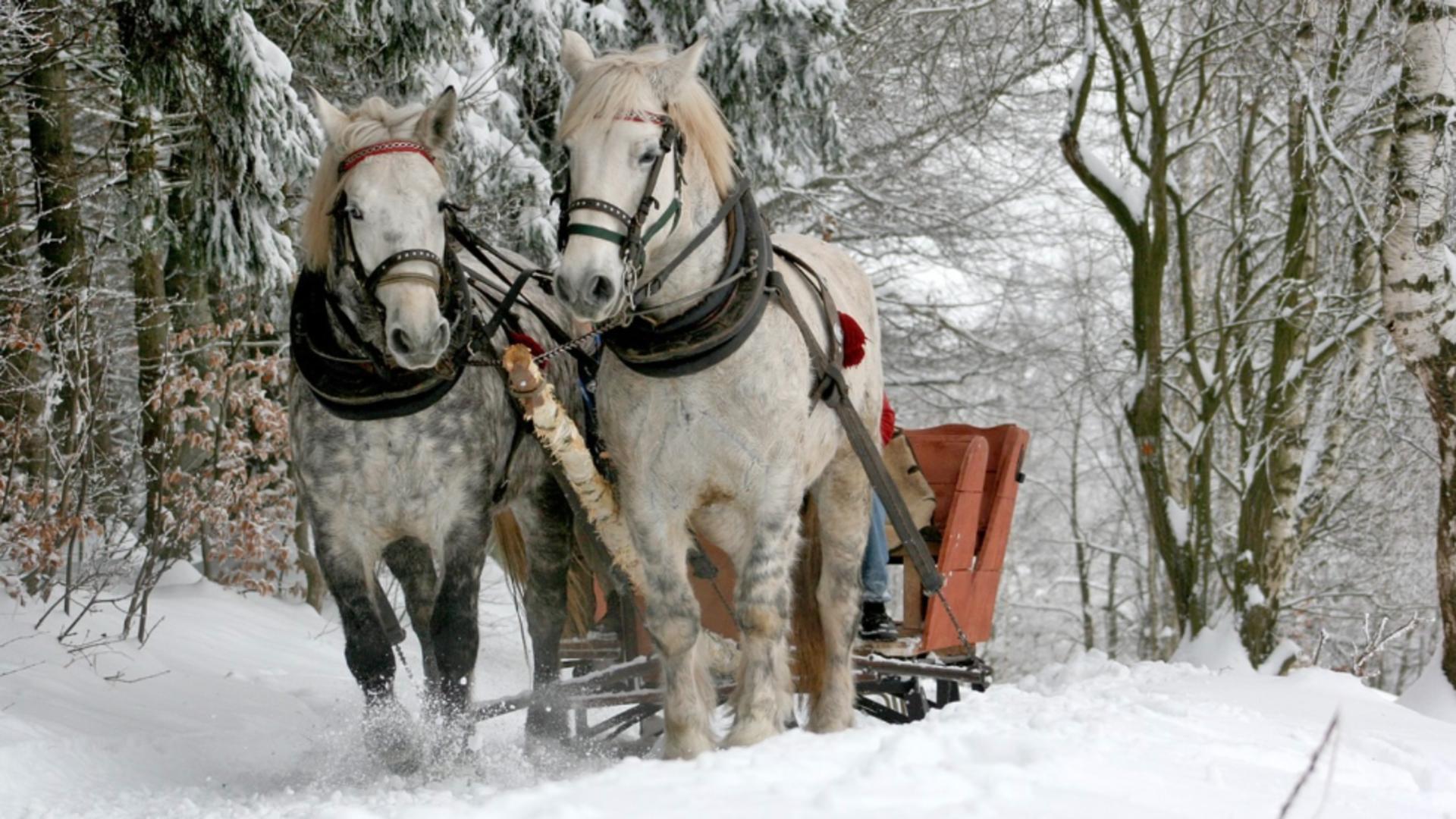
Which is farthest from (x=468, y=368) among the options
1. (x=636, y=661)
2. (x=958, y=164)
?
(x=958, y=164)

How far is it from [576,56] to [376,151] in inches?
26.2

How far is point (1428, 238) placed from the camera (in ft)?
20.6

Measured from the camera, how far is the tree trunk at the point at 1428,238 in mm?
6258

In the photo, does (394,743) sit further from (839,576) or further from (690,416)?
A: (839,576)

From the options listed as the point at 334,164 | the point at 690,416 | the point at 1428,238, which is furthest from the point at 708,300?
the point at 1428,238

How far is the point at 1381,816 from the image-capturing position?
3.08 meters

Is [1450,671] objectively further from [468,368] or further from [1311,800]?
[468,368]

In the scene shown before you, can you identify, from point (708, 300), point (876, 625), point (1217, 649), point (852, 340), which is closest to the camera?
point (708, 300)

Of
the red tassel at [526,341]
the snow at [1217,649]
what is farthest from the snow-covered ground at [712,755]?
the red tassel at [526,341]

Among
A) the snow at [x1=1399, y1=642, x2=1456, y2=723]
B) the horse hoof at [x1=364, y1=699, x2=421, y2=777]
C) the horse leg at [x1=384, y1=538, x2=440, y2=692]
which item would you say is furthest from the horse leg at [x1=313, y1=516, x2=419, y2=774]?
the snow at [x1=1399, y1=642, x2=1456, y2=723]

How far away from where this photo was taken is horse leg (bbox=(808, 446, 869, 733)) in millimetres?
4836

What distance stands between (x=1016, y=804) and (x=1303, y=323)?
24.7 feet

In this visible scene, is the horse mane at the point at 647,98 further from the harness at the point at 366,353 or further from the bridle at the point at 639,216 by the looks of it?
the harness at the point at 366,353

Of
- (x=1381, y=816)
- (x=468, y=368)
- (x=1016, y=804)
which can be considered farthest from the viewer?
(x=468, y=368)
